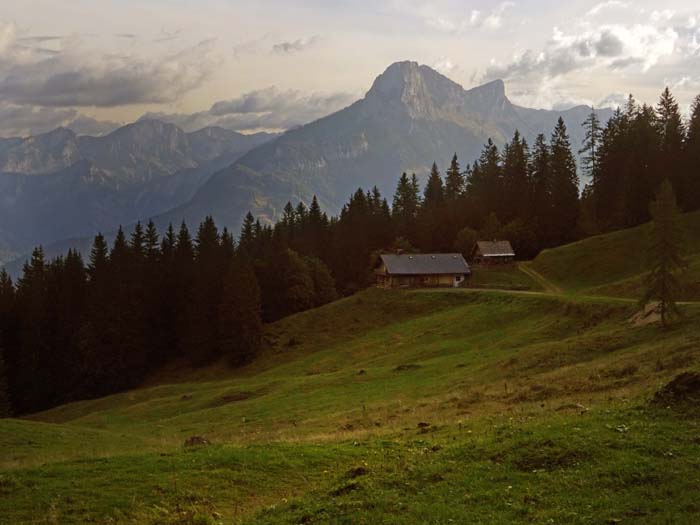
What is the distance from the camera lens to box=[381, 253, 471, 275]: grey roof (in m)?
96.7

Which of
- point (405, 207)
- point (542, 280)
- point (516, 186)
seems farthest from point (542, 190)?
point (542, 280)

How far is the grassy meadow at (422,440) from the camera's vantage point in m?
15.6

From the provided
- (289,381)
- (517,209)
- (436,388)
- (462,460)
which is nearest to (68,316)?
(289,381)

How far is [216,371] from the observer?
270 ft

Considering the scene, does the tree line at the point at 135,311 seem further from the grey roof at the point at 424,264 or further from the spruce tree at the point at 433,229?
the spruce tree at the point at 433,229

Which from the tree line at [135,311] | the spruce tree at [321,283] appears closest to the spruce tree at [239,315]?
the tree line at [135,311]

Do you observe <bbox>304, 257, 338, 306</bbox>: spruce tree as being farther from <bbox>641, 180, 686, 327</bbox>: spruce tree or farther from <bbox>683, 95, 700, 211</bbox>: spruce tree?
<bbox>641, 180, 686, 327</bbox>: spruce tree

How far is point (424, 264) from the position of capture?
9781 centimetres

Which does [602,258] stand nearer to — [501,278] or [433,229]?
A: [501,278]

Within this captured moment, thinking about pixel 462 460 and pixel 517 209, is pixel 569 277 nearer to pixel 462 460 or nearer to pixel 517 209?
pixel 517 209

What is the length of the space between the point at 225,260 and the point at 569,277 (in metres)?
53.9

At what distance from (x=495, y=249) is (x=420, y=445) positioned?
8559 cm

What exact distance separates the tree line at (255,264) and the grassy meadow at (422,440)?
23549 mm

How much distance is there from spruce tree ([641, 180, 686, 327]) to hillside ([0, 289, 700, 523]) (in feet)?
6.96
